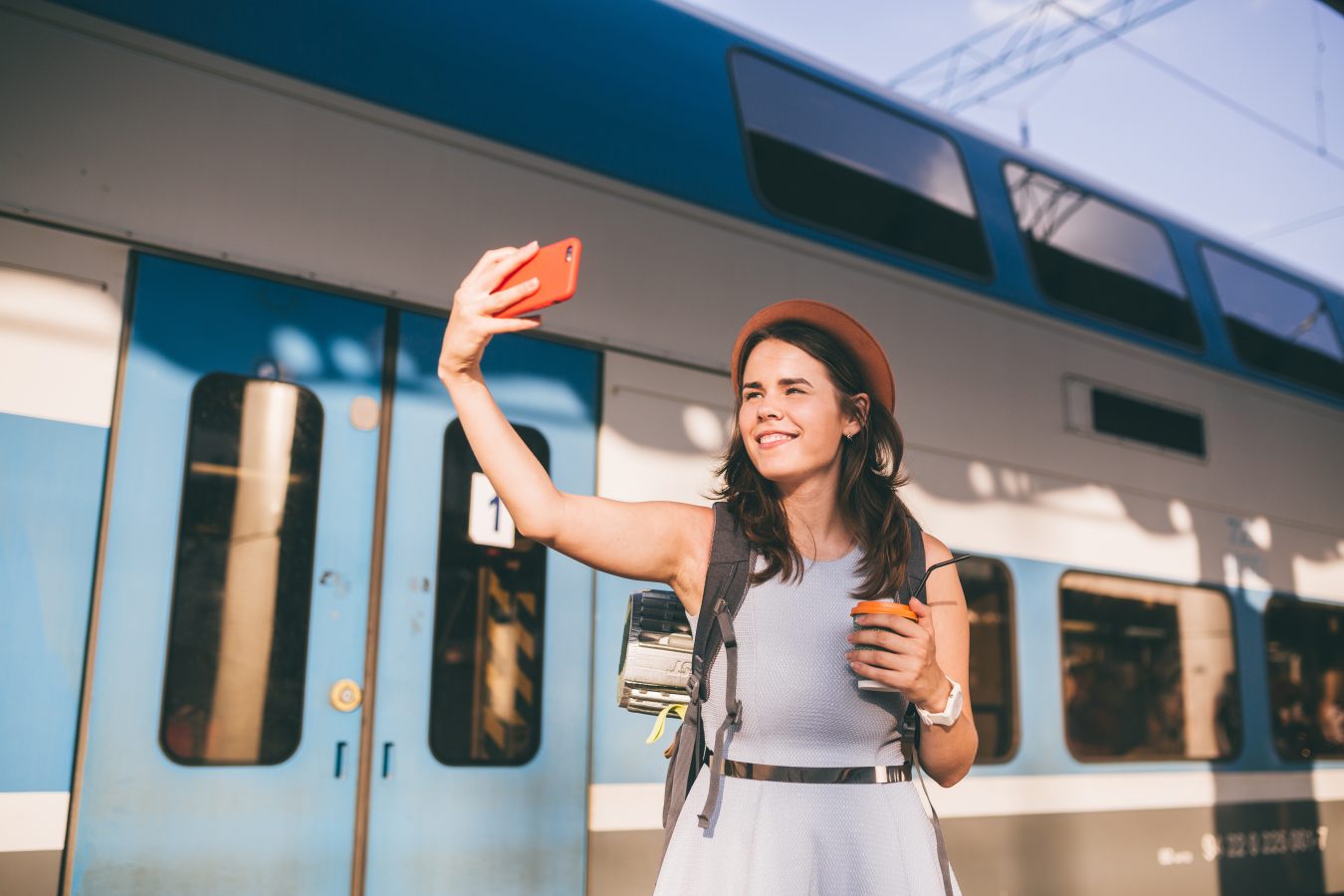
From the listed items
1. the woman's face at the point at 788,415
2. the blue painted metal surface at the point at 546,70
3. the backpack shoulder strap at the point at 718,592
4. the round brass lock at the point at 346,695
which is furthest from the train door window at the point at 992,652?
the backpack shoulder strap at the point at 718,592

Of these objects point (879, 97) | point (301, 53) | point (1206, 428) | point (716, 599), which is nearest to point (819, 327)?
point (716, 599)

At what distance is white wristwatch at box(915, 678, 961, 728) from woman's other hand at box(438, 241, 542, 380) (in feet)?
2.57

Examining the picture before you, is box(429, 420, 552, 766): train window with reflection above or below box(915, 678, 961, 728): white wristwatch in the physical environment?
above

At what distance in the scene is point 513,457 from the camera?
164 centimetres

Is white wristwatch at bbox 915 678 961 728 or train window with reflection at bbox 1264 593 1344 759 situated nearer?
white wristwatch at bbox 915 678 961 728

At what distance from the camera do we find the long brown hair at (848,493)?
1.76 metres

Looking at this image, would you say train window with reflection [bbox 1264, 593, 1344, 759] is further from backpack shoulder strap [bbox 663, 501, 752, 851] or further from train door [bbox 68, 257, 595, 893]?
backpack shoulder strap [bbox 663, 501, 752, 851]

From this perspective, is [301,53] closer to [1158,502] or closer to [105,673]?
[105,673]

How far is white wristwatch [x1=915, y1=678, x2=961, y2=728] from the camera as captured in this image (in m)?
1.67

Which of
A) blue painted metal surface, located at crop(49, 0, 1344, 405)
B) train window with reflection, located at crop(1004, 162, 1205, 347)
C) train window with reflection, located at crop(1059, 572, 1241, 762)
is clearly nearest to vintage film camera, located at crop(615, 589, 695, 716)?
blue painted metal surface, located at crop(49, 0, 1344, 405)

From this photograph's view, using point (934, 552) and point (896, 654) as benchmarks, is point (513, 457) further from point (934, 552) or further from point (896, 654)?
point (934, 552)

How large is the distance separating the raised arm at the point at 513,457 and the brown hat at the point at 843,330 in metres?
0.40

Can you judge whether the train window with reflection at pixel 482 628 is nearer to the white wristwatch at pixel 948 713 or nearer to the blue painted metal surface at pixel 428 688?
the blue painted metal surface at pixel 428 688

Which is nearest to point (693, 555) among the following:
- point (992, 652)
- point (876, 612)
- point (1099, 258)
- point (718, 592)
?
point (718, 592)
